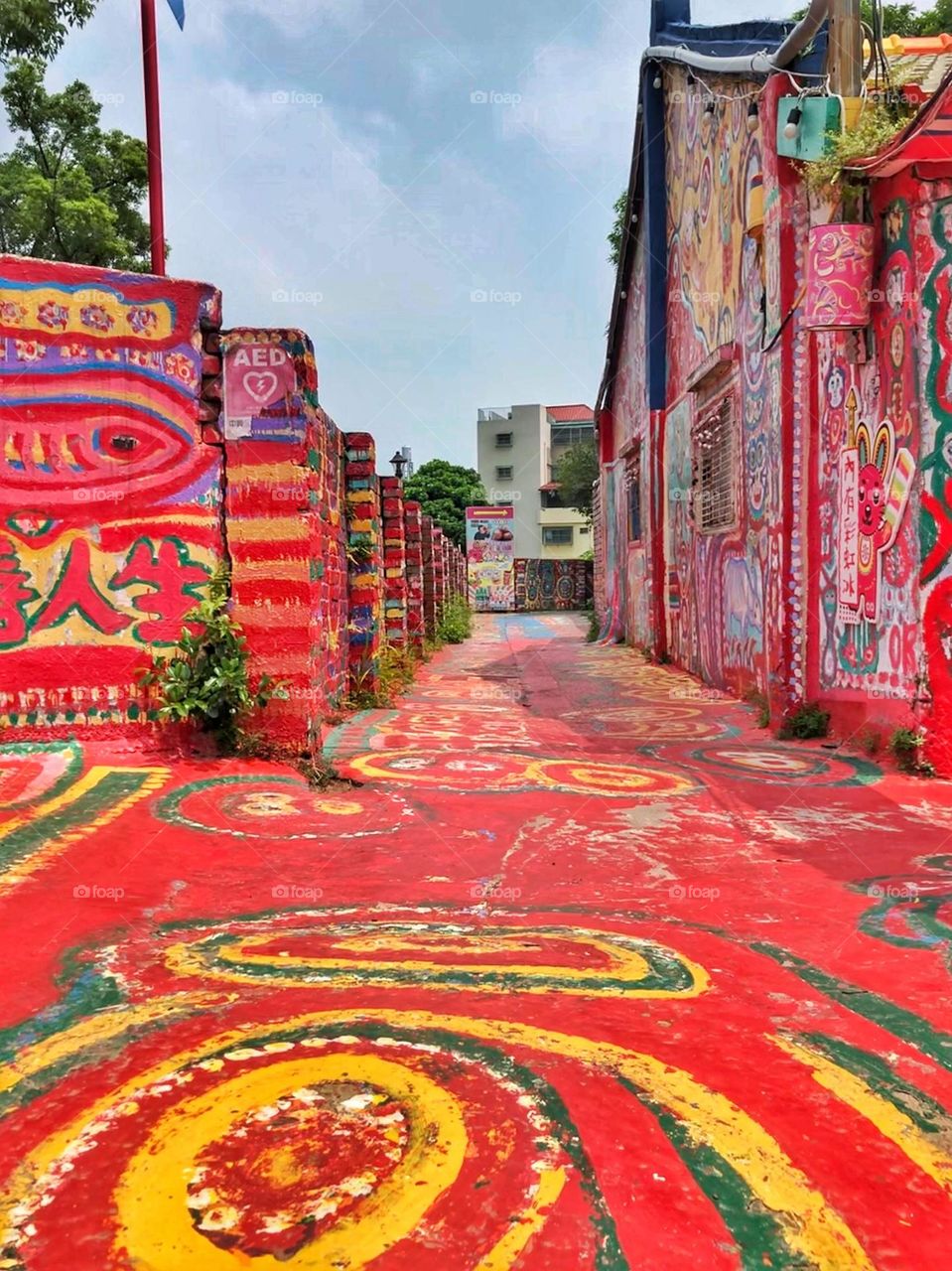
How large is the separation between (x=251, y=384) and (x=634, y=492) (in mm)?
10242

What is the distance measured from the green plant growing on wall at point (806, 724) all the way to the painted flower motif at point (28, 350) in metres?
5.14

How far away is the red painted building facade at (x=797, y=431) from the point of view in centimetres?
491

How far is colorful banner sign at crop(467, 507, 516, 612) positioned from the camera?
35281 millimetres

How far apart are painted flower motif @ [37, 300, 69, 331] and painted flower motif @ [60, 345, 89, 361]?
3.9 inches

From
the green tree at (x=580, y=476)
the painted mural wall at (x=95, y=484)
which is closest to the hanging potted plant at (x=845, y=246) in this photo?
the painted mural wall at (x=95, y=484)

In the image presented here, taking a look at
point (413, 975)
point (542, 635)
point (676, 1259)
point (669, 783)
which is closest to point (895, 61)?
point (669, 783)

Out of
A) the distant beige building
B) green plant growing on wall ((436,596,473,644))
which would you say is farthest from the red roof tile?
green plant growing on wall ((436,596,473,644))

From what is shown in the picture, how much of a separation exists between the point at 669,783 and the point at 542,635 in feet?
47.8

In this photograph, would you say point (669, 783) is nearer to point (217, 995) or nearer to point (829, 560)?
point (829, 560)

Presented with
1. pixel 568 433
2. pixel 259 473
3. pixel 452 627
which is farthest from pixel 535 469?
pixel 259 473

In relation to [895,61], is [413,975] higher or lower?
lower

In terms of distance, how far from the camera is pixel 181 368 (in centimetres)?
495

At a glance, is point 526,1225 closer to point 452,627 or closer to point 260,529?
point 260,529

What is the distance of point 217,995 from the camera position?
229 centimetres
